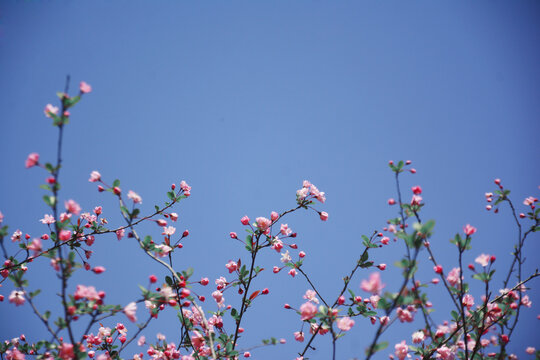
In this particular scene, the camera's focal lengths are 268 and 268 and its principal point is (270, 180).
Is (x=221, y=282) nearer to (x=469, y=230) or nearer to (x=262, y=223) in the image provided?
(x=262, y=223)

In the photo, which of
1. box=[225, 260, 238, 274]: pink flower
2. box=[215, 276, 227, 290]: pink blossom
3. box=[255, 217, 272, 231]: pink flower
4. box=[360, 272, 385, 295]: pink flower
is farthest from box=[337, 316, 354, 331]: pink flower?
box=[215, 276, 227, 290]: pink blossom

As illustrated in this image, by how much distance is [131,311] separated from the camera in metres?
1.89

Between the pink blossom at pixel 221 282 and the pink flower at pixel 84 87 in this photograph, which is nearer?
the pink flower at pixel 84 87

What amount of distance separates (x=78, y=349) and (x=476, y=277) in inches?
117

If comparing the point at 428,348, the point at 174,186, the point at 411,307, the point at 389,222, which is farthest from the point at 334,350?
the point at 174,186

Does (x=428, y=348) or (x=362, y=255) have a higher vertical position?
(x=362, y=255)

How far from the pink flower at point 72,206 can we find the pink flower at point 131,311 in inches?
33.9

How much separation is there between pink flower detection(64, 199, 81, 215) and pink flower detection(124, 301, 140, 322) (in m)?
0.86

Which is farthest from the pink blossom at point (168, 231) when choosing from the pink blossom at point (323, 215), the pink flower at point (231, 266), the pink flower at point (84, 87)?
the pink blossom at point (323, 215)

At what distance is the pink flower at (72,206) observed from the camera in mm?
2129

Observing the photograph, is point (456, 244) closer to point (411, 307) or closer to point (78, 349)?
point (411, 307)

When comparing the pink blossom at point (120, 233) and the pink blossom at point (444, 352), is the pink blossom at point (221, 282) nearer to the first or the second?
the pink blossom at point (120, 233)

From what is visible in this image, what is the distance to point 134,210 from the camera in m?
2.35

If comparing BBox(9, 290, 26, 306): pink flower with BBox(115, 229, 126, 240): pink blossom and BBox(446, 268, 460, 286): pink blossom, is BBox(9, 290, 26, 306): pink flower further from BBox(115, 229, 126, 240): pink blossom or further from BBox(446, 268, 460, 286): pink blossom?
BBox(446, 268, 460, 286): pink blossom
